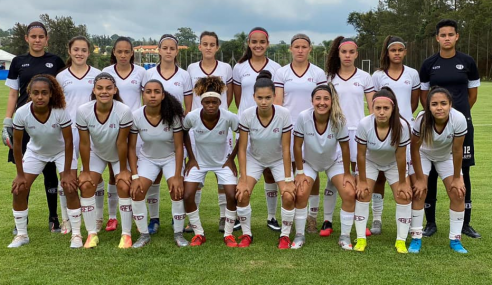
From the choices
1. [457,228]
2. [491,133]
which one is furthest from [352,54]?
[491,133]

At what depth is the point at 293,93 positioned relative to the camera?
5.16 m

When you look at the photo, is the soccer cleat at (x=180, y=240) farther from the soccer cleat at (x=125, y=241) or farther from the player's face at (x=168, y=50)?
the player's face at (x=168, y=50)

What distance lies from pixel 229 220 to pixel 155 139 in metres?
1.12

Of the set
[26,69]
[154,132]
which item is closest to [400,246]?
[154,132]

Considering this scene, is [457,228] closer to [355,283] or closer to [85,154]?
[355,283]

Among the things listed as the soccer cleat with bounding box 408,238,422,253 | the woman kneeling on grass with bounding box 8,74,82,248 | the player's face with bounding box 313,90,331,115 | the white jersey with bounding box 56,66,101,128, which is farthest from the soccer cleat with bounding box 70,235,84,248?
the soccer cleat with bounding box 408,238,422,253

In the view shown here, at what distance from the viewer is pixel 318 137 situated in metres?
4.76

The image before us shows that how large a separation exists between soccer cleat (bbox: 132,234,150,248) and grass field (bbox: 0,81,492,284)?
73mm

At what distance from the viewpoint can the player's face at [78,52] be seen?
5.09 meters

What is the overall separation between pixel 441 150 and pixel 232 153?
208 centimetres

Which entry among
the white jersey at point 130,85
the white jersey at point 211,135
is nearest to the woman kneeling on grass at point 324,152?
the white jersey at point 211,135

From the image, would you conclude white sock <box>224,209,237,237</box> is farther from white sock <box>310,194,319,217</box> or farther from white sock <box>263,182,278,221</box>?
white sock <box>310,194,319,217</box>

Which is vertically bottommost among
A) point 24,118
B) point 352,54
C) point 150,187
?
point 150,187

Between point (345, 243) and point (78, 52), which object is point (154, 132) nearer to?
point (78, 52)
